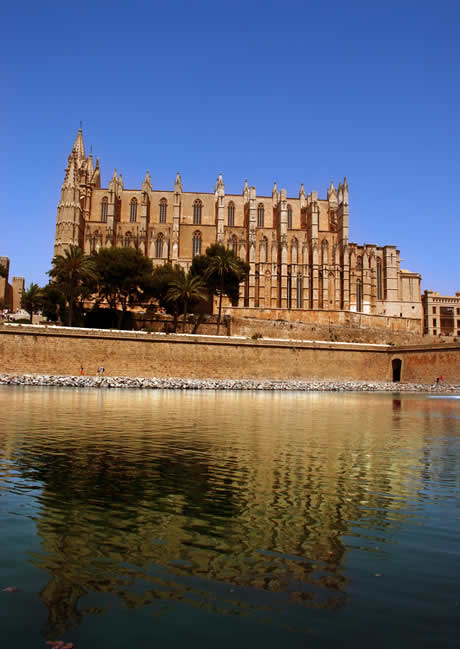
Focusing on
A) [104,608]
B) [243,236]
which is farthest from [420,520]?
[243,236]

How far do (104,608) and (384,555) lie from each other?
7.95ft

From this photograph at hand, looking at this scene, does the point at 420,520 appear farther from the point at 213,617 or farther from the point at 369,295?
the point at 369,295

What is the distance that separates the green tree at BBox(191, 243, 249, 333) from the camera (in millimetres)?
44938

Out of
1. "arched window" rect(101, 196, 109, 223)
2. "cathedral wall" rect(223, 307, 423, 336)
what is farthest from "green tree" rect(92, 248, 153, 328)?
"arched window" rect(101, 196, 109, 223)

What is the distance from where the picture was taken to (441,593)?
12.5ft

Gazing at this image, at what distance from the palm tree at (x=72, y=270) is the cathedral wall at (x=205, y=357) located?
520cm

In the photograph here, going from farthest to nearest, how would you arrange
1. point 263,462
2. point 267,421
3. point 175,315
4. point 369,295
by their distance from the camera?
point 369,295, point 175,315, point 267,421, point 263,462

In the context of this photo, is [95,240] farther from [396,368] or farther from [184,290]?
[396,368]

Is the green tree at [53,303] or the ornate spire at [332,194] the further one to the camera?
the ornate spire at [332,194]

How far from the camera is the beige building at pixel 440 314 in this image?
2707 inches

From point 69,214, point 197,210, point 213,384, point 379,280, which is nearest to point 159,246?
point 197,210

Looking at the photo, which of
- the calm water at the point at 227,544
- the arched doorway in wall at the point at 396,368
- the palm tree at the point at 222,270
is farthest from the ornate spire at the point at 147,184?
the calm water at the point at 227,544

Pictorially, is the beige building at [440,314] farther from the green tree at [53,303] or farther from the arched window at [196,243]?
the green tree at [53,303]

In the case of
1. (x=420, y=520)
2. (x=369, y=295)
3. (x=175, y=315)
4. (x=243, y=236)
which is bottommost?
(x=420, y=520)
